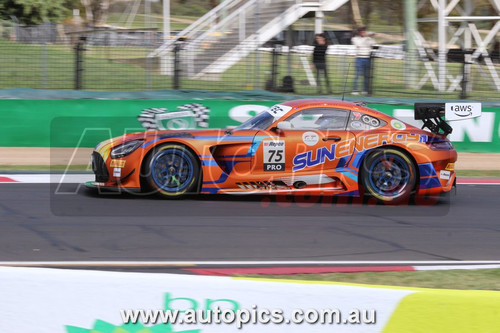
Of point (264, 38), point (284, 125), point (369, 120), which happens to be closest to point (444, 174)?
point (369, 120)

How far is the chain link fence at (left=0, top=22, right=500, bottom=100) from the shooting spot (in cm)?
1434

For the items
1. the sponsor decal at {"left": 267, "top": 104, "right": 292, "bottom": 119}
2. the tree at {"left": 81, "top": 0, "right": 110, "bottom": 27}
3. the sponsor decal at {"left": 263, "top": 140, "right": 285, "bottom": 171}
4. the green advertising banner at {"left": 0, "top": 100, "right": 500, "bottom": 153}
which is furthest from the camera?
the tree at {"left": 81, "top": 0, "right": 110, "bottom": 27}

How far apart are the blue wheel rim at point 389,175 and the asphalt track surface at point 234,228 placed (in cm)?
24

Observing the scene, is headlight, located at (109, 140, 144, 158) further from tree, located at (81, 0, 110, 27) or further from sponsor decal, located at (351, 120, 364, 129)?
tree, located at (81, 0, 110, 27)

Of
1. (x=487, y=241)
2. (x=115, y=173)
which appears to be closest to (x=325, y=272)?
(x=487, y=241)

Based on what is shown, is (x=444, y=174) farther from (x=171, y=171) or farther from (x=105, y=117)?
(x=105, y=117)

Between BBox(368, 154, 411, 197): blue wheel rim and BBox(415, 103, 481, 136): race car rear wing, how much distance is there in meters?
0.74

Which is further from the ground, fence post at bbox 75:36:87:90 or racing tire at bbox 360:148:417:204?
fence post at bbox 75:36:87:90

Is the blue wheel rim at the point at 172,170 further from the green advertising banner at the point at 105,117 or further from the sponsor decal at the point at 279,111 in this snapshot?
the green advertising banner at the point at 105,117

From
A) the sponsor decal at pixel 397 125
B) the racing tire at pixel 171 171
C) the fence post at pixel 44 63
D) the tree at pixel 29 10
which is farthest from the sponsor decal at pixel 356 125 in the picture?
the tree at pixel 29 10

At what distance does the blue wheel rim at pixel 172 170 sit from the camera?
Result: 870cm

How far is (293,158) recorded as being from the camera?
28.7 ft

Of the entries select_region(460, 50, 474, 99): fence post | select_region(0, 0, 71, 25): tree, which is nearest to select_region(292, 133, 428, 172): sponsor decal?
select_region(460, 50, 474, 99): fence post

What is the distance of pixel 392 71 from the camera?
49.5 feet
